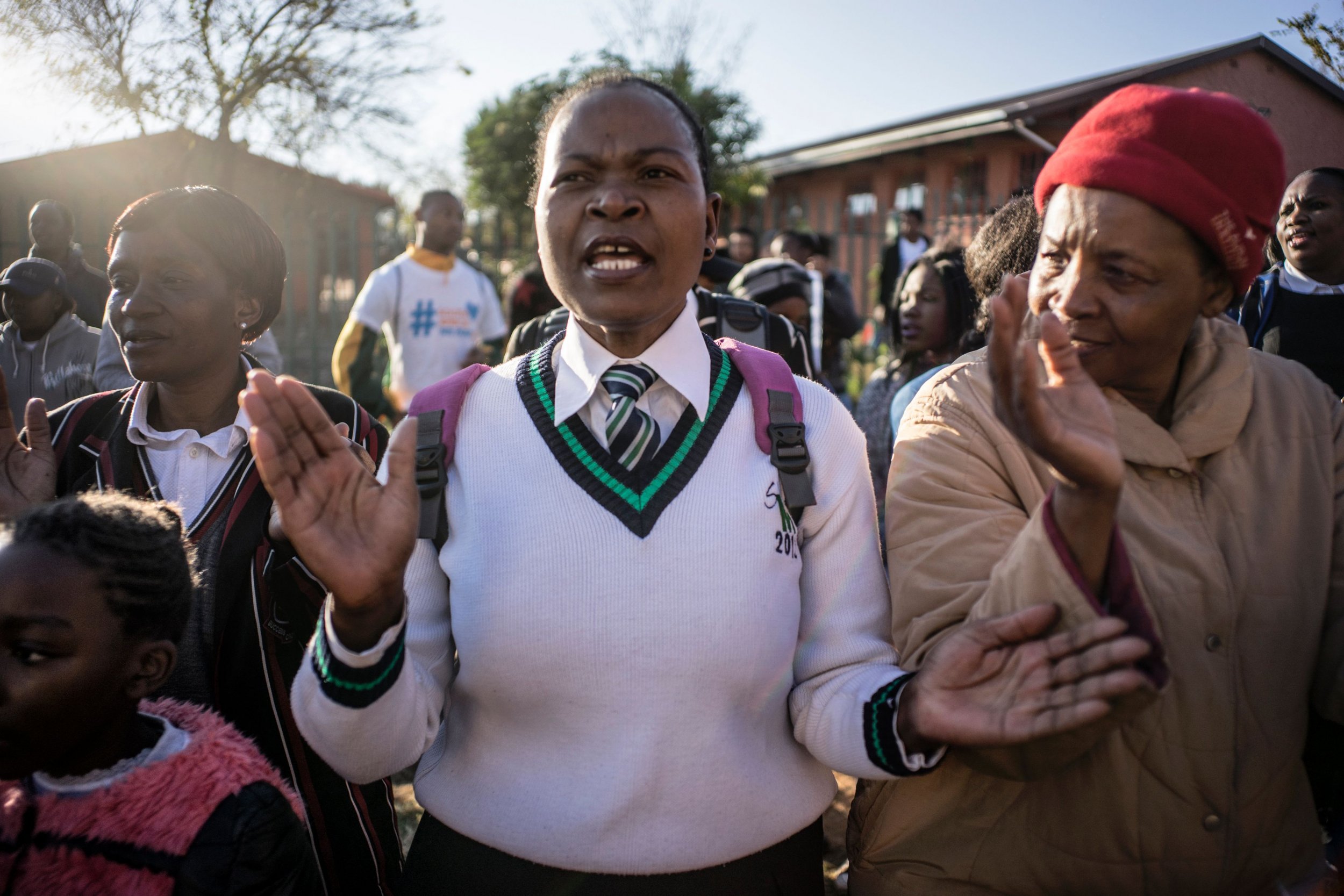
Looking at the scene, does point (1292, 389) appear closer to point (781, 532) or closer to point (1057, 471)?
point (1057, 471)

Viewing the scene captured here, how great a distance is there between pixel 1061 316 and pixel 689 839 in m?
1.07

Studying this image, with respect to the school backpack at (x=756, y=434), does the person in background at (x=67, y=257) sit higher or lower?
higher

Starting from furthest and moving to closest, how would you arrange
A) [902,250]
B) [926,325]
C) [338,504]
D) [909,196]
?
[909,196]
[902,250]
[926,325]
[338,504]

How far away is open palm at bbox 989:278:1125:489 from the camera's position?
51.4 inches

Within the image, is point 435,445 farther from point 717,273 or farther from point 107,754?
point 717,273

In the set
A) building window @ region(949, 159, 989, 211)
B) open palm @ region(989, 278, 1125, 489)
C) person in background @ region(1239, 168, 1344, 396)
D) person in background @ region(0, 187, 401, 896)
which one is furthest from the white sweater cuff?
building window @ region(949, 159, 989, 211)

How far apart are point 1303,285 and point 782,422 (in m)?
3.27

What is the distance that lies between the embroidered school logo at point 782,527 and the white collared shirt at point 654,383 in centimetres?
19

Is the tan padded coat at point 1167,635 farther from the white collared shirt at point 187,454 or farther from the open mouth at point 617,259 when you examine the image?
the white collared shirt at point 187,454

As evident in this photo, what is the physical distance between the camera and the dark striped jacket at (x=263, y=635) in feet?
6.53

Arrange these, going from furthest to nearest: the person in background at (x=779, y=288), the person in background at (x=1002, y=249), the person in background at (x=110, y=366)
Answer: the person in background at (x=779, y=288)
the person in background at (x=110, y=366)
the person in background at (x=1002, y=249)

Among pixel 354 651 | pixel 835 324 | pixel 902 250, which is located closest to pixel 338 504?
pixel 354 651

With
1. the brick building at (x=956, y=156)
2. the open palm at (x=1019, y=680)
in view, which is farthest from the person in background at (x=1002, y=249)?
the open palm at (x=1019, y=680)

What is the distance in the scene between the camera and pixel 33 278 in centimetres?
404
